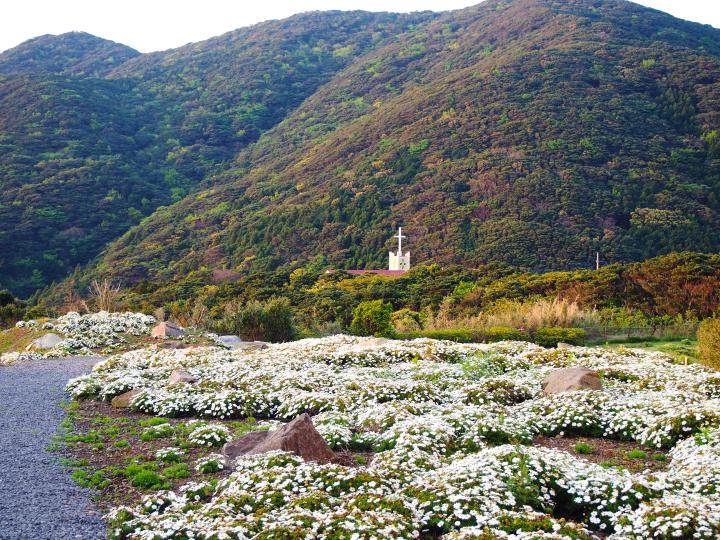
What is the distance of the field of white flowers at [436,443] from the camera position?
19.1 feet

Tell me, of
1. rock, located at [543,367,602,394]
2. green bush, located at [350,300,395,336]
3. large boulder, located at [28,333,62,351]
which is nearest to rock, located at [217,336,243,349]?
green bush, located at [350,300,395,336]

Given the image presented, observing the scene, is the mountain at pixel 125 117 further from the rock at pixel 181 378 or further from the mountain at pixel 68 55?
the rock at pixel 181 378

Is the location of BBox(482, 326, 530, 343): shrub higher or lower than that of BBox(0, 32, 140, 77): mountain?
lower

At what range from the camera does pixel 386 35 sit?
469ft

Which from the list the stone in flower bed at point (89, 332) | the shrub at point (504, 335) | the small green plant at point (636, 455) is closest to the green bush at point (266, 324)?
the stone in flower bed at point (89, 332)

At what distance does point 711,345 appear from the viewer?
14531 mm

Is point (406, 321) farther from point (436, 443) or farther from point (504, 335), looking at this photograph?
point (436, 443)

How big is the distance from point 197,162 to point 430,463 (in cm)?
8712

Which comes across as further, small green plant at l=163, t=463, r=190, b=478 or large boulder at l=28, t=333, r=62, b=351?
large boulder at l=28, t=333, r=62, b=351

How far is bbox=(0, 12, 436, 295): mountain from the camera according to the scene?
65.6 metres

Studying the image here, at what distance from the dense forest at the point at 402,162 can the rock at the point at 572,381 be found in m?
27.0

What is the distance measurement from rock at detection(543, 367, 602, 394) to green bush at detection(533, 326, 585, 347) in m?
8.15

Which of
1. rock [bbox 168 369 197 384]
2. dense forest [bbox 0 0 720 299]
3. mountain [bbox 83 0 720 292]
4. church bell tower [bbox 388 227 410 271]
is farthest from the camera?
dense forest [bbox 0 0 720 299]

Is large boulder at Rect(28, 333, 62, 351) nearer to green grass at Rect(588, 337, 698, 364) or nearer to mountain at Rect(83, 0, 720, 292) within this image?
green grass at Rect(588, 337, 698, 364)
